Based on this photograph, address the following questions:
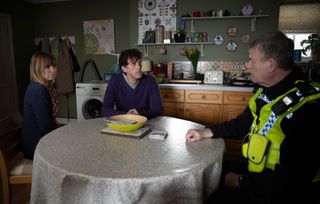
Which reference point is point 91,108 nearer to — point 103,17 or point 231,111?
point 103,17

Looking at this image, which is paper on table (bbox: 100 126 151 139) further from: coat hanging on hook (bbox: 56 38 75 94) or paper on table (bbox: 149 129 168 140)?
coat hanging on hook (bbox: 56 38 75 94)

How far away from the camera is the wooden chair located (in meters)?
1.45

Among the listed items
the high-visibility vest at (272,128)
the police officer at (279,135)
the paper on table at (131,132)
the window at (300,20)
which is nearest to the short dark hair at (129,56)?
the paper on table at (131,132)

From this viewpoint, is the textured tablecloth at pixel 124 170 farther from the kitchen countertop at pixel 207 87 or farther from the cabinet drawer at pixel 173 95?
the cabinet drawer at pixel 173 95

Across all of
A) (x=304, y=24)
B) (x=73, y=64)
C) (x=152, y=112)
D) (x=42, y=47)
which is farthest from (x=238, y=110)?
(x=42, y=47)

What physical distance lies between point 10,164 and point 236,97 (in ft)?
7.95

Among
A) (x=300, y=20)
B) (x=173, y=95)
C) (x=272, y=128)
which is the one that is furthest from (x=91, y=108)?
(x=300, y=20)

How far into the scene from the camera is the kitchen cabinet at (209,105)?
299cm

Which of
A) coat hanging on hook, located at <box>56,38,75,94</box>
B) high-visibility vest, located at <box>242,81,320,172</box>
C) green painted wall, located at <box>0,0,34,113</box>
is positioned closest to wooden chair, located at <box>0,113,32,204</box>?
high-visibility vest, located at <box>242,81,320,172</box>

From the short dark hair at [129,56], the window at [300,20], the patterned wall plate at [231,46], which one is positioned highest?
the window at [300,20]

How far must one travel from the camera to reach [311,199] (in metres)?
1.01

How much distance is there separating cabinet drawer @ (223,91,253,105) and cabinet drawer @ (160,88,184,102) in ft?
1.82

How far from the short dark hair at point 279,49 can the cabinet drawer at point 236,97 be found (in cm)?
185

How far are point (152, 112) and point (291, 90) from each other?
3.75 feet
